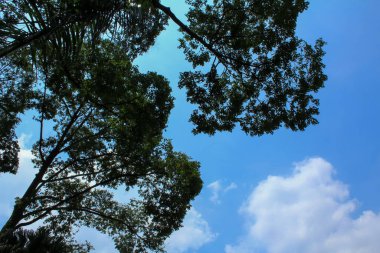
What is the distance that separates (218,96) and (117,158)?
7.40m

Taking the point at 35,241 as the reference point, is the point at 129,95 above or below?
above

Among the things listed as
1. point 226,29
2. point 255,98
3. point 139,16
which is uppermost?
point 226,29

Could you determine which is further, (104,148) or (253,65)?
(104,148)

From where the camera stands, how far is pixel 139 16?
15.9 feet

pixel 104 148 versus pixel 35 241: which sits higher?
pixel 104 148

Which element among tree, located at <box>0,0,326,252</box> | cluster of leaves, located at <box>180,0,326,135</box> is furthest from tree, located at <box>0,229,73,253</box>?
cluster of leaves, located at <box>180,0,326,135</box>

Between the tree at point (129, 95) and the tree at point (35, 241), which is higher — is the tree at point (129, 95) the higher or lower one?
the higher one

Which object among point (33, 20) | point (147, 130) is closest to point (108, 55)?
point (147, 130)

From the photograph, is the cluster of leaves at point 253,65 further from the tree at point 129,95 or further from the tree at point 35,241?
the tree at point 35,241

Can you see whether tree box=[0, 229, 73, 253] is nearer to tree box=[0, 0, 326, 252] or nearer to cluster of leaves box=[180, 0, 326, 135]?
tree box=[0, 0, 326, 252]

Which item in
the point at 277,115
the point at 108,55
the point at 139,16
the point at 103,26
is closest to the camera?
the point at 103,26

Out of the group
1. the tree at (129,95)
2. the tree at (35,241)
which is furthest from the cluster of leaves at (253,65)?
the tree at (35,241)

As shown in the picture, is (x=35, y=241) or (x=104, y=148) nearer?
(x=35, y=241)

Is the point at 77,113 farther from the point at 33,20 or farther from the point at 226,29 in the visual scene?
the point at 33,20
